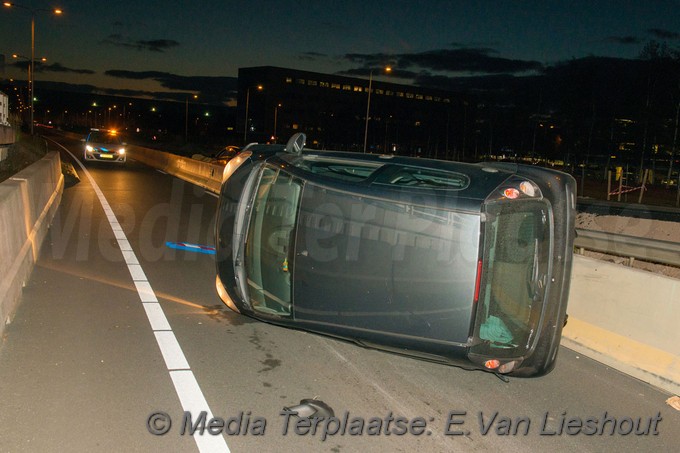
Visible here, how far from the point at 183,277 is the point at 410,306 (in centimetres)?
528

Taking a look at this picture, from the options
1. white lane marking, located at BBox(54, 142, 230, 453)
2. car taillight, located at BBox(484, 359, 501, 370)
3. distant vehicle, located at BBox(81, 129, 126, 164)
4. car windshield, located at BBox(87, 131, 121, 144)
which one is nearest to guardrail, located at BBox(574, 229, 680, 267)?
car taillight, located at BBox(484, 359, 501, 370)

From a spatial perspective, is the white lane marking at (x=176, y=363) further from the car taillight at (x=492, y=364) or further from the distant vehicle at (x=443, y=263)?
the car taillight at (x=492, y=364)

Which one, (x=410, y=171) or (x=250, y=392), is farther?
(x=410, y=171)

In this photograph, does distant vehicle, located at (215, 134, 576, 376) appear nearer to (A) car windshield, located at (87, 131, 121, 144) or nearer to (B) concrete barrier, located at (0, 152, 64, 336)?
(B) concrete barrier, located at (0, 152, 64, 336)

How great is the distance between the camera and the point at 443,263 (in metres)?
4.45

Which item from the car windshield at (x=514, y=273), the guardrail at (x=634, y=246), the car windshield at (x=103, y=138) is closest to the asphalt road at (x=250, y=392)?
the car windshield at (x=514, y=273)

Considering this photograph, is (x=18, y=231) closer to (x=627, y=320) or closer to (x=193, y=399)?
(x=193, y=399)

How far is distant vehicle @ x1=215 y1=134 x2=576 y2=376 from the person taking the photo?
444 centimetres

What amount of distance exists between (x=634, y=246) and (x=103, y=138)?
31.3m

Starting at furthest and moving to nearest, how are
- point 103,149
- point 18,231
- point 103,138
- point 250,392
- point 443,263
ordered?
point 103,138 → point 103,149 → point 18,231 → point 250,392 → point 443,263

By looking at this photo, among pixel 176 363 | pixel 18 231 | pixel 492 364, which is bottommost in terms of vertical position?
pixel 176 363

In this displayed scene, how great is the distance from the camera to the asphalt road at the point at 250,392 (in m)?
→ 4.27

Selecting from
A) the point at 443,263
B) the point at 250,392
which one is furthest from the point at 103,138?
the point at 443,263

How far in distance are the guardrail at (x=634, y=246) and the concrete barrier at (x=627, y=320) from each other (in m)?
1.15
